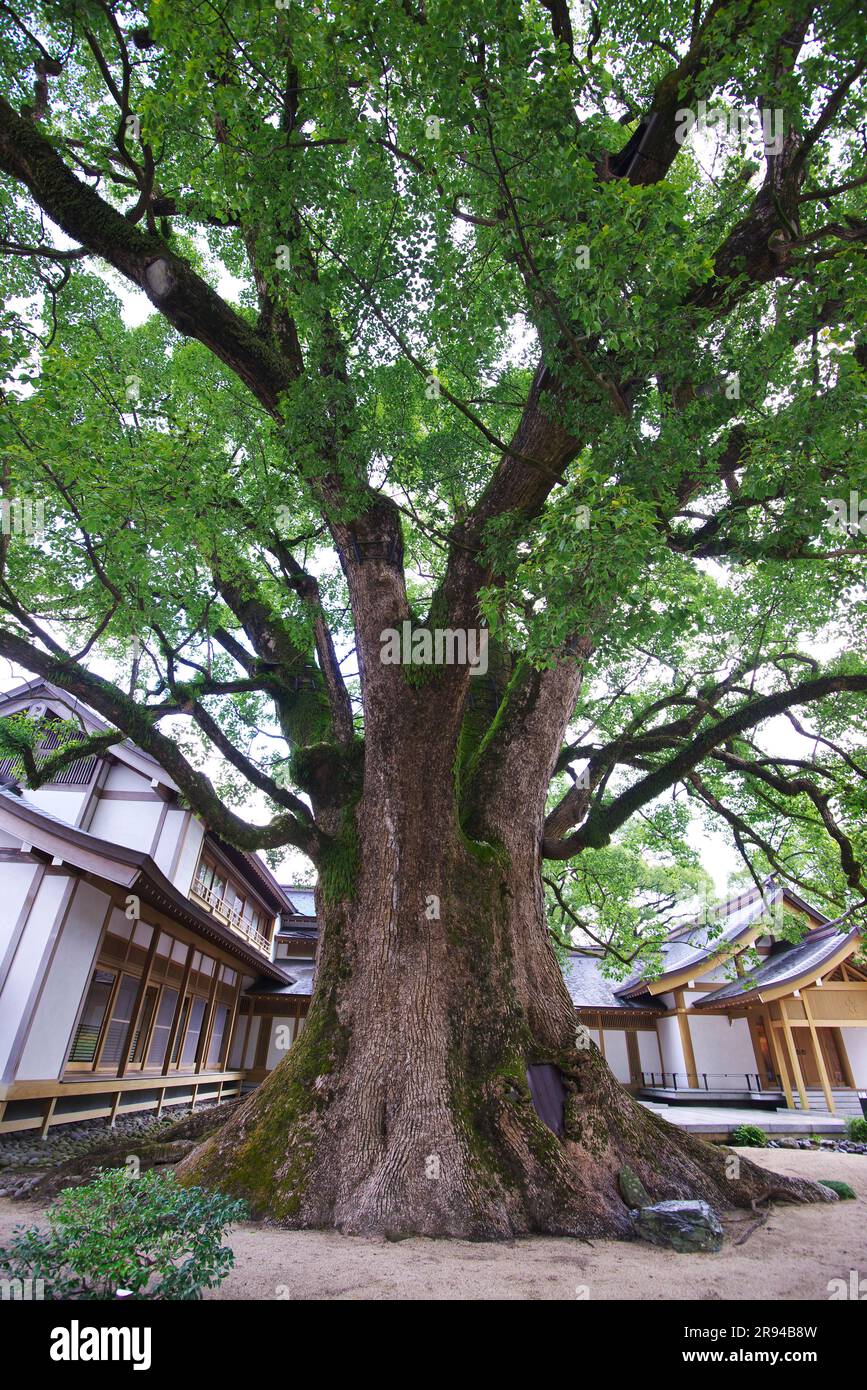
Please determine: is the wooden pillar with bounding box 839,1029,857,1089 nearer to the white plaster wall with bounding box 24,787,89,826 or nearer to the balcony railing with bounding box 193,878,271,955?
the balcony railing with bounding box 193,878,271,955

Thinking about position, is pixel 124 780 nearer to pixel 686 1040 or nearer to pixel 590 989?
pixel 590 989

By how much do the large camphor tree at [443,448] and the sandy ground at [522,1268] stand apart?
33 centimetres

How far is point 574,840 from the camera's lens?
23.2ft

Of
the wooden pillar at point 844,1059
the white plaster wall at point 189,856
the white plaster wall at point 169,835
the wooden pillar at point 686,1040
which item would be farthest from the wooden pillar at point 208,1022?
the wooden pillar at point 844,1059

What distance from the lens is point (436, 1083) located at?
4.69 metres

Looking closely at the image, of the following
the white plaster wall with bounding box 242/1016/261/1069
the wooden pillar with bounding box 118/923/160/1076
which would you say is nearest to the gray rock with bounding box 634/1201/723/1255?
the wooden pillar with bounding box 118/923/160/1076

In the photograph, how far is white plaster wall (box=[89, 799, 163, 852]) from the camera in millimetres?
12891

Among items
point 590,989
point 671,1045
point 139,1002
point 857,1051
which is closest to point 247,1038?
point 139,1002

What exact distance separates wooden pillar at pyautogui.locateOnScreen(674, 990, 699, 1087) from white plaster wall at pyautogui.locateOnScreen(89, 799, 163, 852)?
1486 centimetres

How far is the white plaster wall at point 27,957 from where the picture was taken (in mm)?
7969

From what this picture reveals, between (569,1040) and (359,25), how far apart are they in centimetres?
725

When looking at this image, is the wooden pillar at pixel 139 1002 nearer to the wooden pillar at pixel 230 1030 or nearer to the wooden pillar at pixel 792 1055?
the wooden pillar at pixel 230 1030
